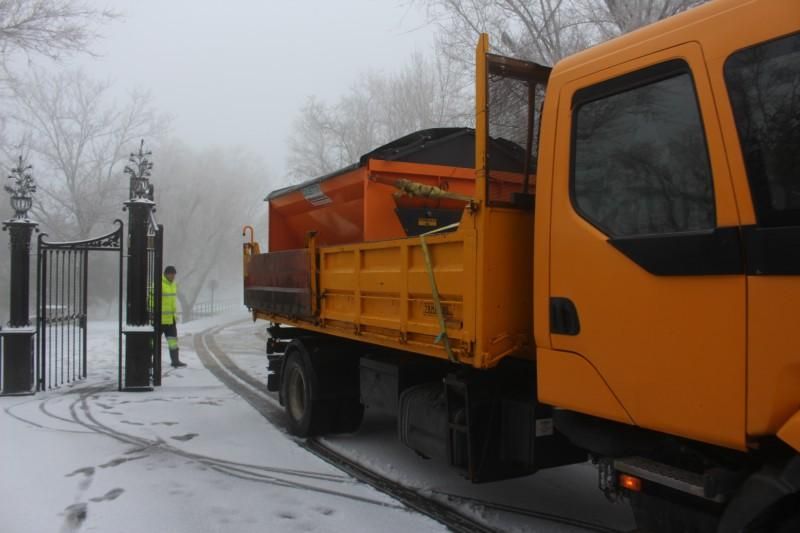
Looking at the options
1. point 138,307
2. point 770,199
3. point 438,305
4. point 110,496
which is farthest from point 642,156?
point 138,307

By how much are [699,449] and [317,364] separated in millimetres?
4219

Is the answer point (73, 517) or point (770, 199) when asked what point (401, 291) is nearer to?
point (770, 199)

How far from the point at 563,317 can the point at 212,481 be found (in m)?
3.44

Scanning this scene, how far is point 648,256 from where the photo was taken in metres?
2.60

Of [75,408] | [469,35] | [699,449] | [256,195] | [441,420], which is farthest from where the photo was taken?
[256,195]

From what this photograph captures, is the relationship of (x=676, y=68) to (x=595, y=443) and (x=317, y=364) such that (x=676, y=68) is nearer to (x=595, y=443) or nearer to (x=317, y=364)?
(x=595, y=443)

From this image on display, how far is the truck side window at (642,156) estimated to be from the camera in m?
2.52

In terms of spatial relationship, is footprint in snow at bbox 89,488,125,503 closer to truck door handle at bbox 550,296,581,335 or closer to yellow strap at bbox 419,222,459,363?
yellow strap at bbox 419,222,459,363

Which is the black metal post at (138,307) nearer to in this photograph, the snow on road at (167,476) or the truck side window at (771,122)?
the snow on road at (167,476)

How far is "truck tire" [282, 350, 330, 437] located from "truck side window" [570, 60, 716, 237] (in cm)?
402

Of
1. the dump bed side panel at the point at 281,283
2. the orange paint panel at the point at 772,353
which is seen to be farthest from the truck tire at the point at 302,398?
the orange paint panel at the point at 772,353

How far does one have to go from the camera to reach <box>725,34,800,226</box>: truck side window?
2.19 m

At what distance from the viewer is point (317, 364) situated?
6273 mm

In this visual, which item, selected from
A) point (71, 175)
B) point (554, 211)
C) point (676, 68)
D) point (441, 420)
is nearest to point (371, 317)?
point (441, 420)
